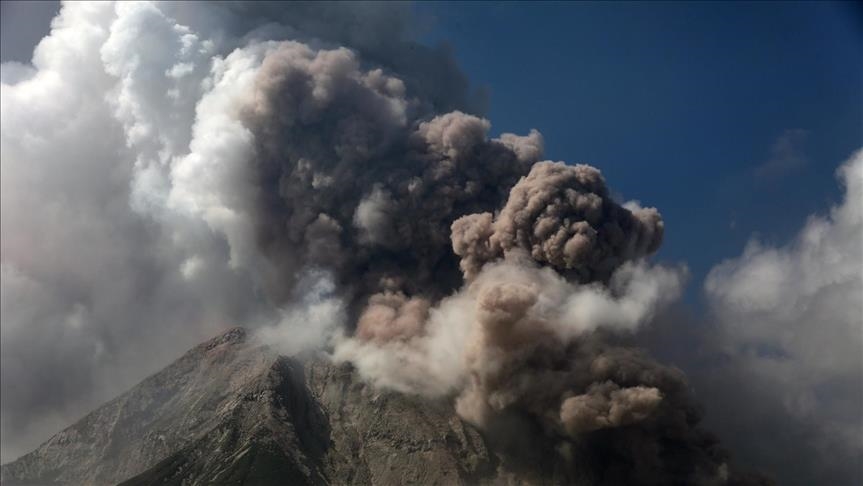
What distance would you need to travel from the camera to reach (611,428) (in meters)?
50.7

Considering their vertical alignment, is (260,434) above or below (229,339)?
below

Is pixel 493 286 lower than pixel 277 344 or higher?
lower

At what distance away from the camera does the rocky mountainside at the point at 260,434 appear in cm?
6644

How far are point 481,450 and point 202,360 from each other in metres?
45.9

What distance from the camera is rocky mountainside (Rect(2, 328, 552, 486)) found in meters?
66.4

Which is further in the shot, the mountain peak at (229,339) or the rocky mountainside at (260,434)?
the mountain peak at (229,339)

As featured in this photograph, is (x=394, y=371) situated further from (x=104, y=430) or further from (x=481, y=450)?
(x=104, y=430)

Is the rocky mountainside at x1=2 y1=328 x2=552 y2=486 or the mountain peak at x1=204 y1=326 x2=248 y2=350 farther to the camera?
the mountain peak at x1=204 y1=326 x2=248 y2=350

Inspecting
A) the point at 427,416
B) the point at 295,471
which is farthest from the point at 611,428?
the point at 295,471

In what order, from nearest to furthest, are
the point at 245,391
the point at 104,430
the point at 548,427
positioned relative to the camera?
the point at 548,427, the point at 245,391, the point at 104,430

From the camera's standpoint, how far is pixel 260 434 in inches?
2849

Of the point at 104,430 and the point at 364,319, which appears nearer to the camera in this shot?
the point at 364,319

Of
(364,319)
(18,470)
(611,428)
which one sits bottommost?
(611,428)

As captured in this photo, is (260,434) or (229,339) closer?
(260,434)
